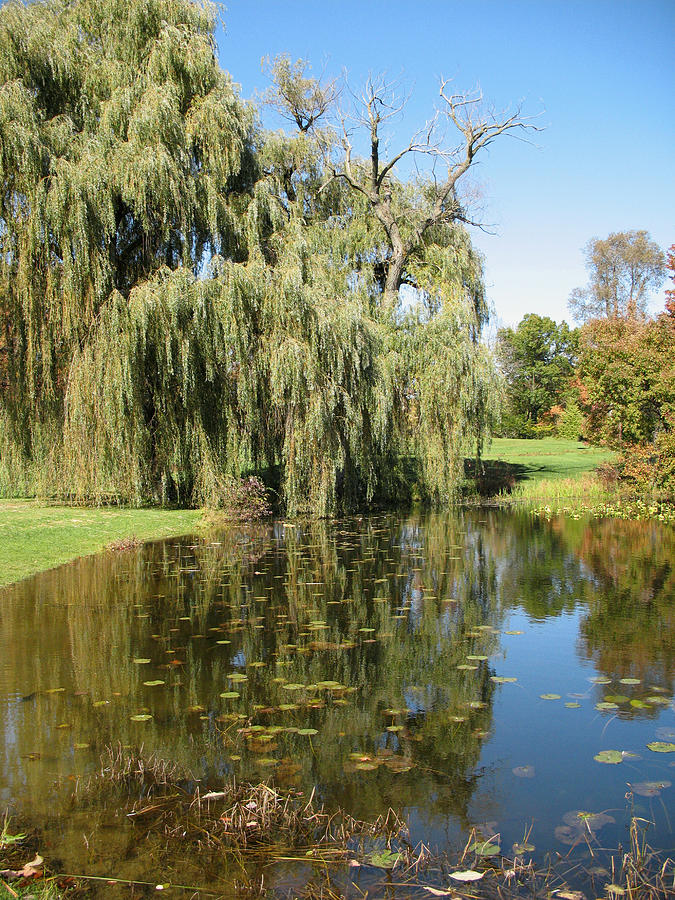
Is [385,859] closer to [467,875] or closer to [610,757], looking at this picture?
[467,875]

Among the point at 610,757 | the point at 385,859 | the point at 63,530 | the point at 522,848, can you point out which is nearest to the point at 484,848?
the point at 522,848

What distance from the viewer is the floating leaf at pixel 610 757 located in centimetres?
434

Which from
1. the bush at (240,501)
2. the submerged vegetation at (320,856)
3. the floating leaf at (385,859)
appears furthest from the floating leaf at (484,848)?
the bush at (240,501)

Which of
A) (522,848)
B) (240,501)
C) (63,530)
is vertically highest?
(240,501)

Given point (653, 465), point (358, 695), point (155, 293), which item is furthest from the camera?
point (653, 465)

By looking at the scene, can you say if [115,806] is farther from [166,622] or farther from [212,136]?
[212,136]

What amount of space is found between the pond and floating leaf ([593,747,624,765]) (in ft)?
0.05

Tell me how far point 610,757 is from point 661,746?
1.20ft

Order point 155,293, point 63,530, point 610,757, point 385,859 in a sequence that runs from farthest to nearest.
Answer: point 155,293 < point 63,530 < point 610,757 < point 385,859

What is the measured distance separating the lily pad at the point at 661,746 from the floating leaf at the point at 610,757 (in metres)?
0.21

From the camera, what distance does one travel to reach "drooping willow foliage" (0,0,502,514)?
1434 centimetres

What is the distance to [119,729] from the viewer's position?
4840mm

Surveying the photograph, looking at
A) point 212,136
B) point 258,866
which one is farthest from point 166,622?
point 212,136

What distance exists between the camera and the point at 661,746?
4.49m
